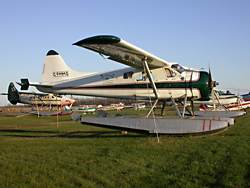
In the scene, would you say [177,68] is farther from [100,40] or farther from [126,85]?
[100,40]

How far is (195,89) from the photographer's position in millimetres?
10773

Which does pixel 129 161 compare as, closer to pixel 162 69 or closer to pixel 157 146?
pixel 157 146

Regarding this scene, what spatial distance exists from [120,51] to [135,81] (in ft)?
8.60

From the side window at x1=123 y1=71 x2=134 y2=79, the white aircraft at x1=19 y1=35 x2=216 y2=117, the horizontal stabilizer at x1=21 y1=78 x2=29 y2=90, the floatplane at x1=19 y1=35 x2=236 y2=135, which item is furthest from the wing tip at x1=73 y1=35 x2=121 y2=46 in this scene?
the horizontal stabilizer at x1=21 y1=78 x2=29 y2=90

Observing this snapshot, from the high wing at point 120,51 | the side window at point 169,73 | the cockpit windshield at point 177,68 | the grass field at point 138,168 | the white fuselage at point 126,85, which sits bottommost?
the grass field at point 138,168

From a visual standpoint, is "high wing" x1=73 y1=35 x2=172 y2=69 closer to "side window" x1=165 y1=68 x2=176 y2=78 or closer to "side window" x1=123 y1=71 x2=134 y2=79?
"side window" x1=165 y1=68 x2=176 y2=78

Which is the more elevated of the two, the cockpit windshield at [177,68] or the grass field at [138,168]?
the cockpit windshield at [177,68]

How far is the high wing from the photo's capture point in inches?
317

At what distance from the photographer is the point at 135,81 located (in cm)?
1179

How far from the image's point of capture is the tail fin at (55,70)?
14055 millimetres

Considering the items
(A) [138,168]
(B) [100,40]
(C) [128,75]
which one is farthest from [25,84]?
(A) [138,168]

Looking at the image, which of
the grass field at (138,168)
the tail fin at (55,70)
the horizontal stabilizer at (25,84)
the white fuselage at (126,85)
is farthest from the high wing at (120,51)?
the horizontal stabilizer at (25,84)

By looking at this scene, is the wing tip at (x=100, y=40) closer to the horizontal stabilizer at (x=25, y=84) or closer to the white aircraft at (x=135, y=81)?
the white aircraft at (x=135, y=81)

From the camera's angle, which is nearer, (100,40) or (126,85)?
(100,40)
